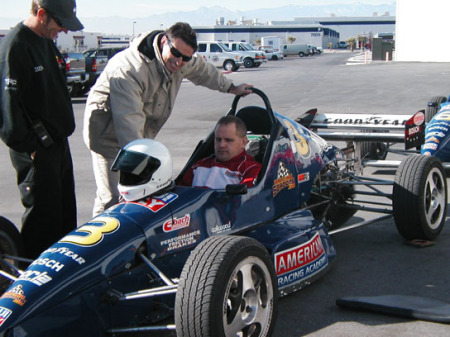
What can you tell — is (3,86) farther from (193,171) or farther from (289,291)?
(289,291)

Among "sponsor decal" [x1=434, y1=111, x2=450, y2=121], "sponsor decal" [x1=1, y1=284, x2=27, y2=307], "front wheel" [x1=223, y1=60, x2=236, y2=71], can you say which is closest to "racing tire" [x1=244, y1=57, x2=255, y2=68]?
"front wheel" [x1=223, y1=60, x2=236, y2=71]

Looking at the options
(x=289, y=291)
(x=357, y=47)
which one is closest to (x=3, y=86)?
(x=289, y=291)

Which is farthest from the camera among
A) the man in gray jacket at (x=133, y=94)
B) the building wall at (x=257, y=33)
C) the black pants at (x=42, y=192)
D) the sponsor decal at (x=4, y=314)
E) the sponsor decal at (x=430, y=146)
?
the building wall at (x=257, y=33)

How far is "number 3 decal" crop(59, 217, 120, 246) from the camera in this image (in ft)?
12.5

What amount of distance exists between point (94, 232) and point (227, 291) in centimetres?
97

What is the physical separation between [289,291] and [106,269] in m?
1.42

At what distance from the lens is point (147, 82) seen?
498cm

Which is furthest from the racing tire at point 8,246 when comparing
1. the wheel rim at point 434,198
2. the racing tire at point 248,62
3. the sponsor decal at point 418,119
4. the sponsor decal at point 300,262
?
the racing tire at point 248,62

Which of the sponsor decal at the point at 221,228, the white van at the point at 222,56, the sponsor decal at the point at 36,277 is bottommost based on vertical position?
the white van at the point at 222,56

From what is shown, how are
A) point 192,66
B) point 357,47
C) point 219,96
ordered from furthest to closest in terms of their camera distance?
point 357,47, point 219,96, point 192,66

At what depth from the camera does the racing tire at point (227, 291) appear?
3344mm

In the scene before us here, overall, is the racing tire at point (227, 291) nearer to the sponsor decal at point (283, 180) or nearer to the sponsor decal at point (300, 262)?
the sponsor decal at point (300, 262)

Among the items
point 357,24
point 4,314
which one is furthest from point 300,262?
point 357,24

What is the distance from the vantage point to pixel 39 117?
180 inches
